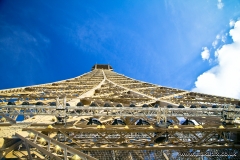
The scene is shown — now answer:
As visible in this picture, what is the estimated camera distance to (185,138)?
7.13 meters

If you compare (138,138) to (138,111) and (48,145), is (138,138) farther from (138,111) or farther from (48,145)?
(48,145)

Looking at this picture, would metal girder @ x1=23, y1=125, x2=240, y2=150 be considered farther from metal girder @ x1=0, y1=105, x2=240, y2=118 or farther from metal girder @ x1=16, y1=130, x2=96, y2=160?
metal girder @ x1=0, y1=105, x2=240, y2=118

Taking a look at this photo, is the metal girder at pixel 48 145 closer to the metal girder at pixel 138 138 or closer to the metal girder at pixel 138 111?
the metal girder at pixel 138 138

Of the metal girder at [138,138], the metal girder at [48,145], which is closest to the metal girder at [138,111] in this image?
the metal girder at [138,138]

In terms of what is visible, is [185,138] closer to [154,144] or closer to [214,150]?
[214,150]

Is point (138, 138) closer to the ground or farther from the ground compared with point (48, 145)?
farther from the ground

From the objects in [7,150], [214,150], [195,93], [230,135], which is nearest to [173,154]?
[214,150]

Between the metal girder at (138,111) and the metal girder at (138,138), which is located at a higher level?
the metal girder at (138,111)

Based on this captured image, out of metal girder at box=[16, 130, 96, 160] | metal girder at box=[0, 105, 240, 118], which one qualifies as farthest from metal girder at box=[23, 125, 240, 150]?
metal girder at box=[0, 105, 240, 118]

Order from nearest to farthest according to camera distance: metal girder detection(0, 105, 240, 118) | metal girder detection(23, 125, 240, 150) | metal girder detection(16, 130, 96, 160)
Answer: metal girder detection(16, 130, 96, 160)
metal girder detection(23, 125, 240, 150)
metal girder detection(0, 105, 240, 118)

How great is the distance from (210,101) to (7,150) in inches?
514

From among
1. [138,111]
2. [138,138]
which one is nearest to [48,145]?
[138,138]

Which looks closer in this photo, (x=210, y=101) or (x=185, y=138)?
(x=185, y=138)

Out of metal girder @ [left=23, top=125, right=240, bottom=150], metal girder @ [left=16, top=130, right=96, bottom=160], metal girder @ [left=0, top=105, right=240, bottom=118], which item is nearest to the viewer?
metal girder @ [left=16, top=130, right=96, bottom=160]
